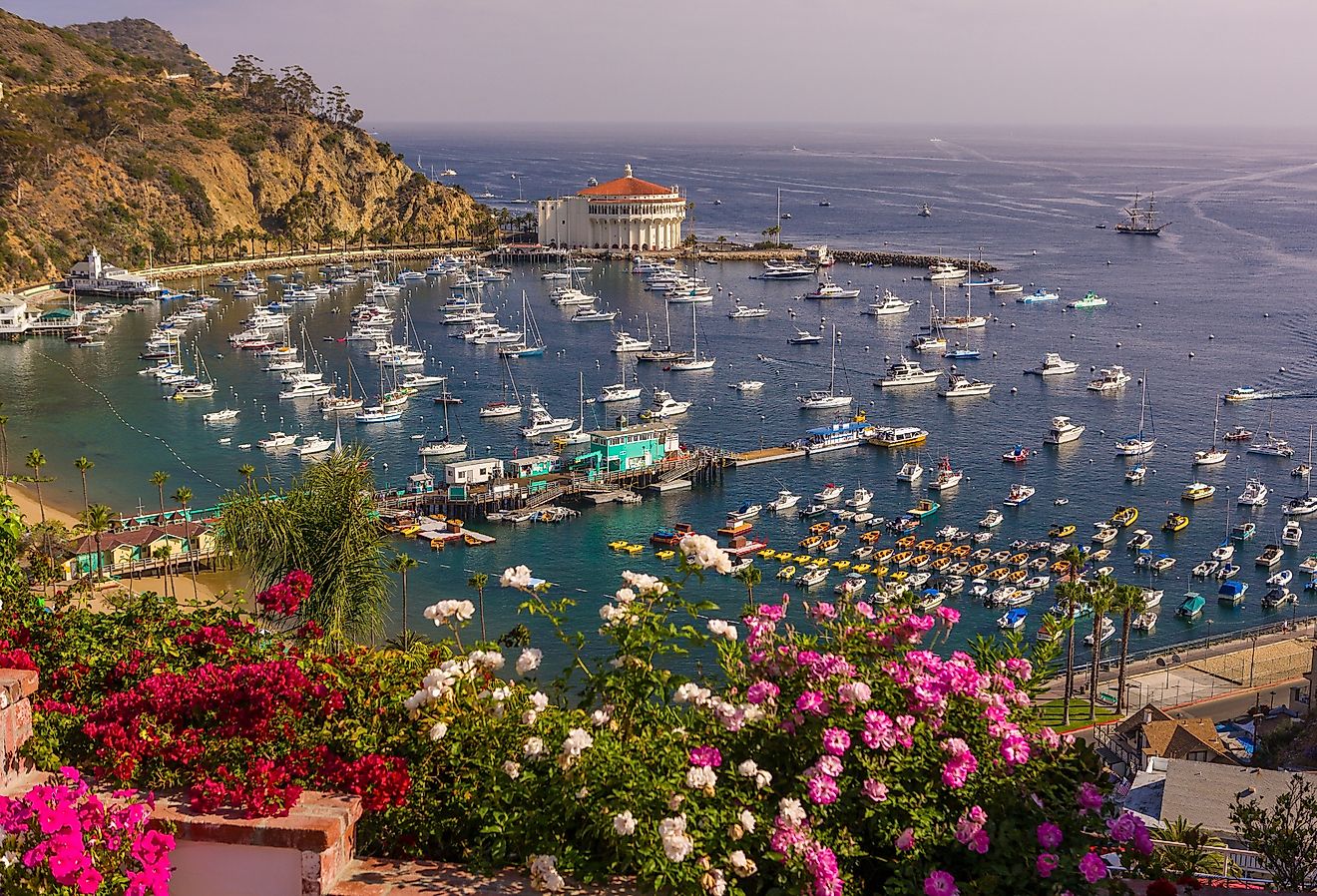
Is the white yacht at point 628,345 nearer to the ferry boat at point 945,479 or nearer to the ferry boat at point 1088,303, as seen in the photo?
the ferry boat at point 945,479

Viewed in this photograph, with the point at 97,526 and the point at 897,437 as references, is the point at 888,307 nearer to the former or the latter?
the point at 897,437

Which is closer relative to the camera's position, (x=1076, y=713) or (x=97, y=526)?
(x=1076, y=713)

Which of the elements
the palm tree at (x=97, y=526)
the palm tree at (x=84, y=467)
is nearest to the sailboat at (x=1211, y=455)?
the palm tree at (x=97, y=526)

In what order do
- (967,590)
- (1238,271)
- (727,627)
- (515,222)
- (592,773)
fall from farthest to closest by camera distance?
1. (515,222)
2. (1238,271)
3. (967,590)
4. (727,627)
5. (592,773)

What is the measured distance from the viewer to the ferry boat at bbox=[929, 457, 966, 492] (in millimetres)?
39750

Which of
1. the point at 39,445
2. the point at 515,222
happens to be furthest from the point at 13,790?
the point at 515,222

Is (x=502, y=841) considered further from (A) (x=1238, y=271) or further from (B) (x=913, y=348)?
(A) (x=1238, y=271)

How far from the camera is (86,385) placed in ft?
173

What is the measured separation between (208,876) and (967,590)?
27.6m

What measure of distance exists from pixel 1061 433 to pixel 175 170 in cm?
7337

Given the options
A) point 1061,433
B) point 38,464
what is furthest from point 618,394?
point 38,464

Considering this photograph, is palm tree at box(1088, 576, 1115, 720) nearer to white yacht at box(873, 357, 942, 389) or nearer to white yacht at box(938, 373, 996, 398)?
white yacht at box(938, 373, 996, 398)

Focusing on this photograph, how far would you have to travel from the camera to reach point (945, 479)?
40000 mm

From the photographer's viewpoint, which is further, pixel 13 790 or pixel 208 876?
pixel 13 790
